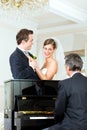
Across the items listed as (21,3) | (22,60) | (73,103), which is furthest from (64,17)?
(73,103)

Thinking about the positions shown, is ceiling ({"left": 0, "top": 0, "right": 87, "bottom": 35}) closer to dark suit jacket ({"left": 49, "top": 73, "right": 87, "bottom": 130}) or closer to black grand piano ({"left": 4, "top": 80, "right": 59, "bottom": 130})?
black grand piano ({"left": 4, "top": 80, "right": 59, "bottom": 130})

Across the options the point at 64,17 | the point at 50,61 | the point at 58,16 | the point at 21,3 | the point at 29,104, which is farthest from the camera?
the point at 58,16

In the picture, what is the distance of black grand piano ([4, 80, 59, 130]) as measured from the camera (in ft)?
12.7

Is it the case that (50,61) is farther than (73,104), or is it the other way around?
(50,61)

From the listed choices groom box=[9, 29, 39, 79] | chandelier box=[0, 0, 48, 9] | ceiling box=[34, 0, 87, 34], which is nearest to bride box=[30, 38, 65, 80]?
groom box=[9, 29, 39, 79]

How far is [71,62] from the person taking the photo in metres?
3.10

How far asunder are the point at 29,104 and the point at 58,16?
3094 millimetres

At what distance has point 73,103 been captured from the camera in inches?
116

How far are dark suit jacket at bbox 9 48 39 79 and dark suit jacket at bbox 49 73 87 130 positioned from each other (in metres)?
1.17

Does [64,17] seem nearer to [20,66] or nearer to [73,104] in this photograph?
[20,66]

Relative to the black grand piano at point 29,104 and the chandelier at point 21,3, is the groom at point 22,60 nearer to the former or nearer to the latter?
the black grand piano at point 29,104

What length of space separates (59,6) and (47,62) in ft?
5.11

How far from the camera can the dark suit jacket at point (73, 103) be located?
9.60 ft

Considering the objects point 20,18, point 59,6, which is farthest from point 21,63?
point 20,18
